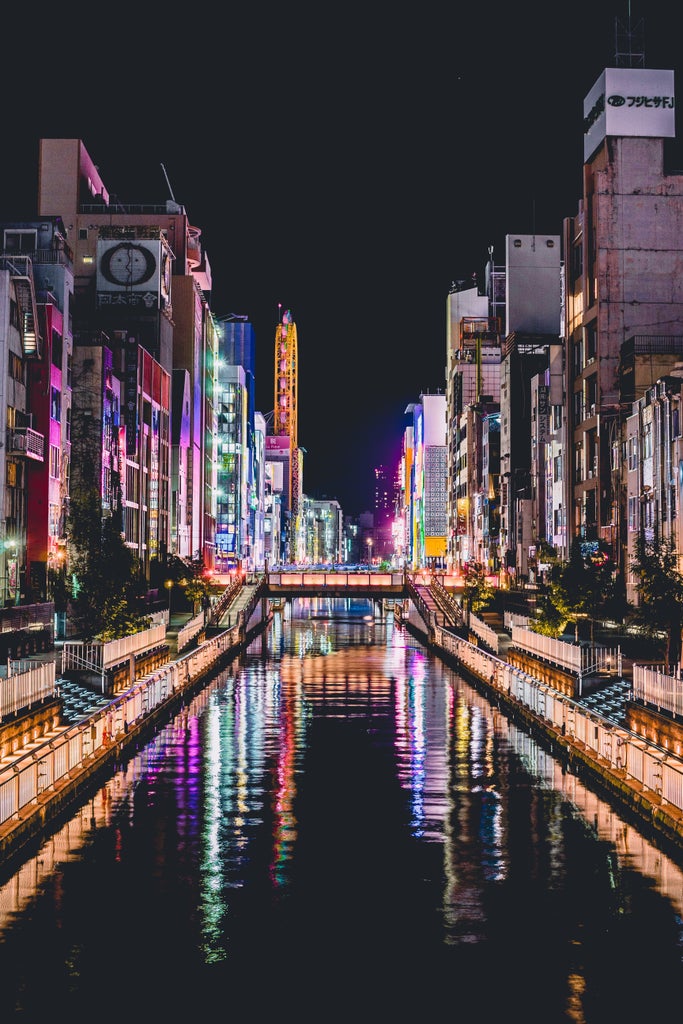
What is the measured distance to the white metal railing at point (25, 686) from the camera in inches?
1320

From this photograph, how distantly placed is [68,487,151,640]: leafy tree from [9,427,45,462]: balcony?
10.6 meters

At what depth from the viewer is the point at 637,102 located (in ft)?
314

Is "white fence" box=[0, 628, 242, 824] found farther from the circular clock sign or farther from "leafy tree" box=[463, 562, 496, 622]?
the circular clock sign

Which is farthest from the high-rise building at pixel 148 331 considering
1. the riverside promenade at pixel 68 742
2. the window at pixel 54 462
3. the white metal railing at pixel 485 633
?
the riverside promenade at pixel 68 742

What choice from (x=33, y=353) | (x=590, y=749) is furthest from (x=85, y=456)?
(x=590, y=749)

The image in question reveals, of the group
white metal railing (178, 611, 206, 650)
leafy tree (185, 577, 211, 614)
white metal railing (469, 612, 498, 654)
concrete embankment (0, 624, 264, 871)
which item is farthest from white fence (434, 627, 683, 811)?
leafy tree (185, 577, 211, 614)

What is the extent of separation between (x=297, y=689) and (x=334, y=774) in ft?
85.3

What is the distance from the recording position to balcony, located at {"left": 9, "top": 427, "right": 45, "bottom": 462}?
239 ft

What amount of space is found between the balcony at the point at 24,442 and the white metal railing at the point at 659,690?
4618 cm

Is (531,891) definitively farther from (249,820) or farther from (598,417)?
(598,417)

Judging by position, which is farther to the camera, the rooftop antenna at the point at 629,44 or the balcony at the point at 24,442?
the rooftop antenna at the point at 629,44

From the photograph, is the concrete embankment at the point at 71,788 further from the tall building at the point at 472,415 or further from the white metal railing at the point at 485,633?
the tall building at the point at 472,415

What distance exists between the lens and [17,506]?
76438 mm

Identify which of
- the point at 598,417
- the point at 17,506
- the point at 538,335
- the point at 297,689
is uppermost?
the point at 538,335
